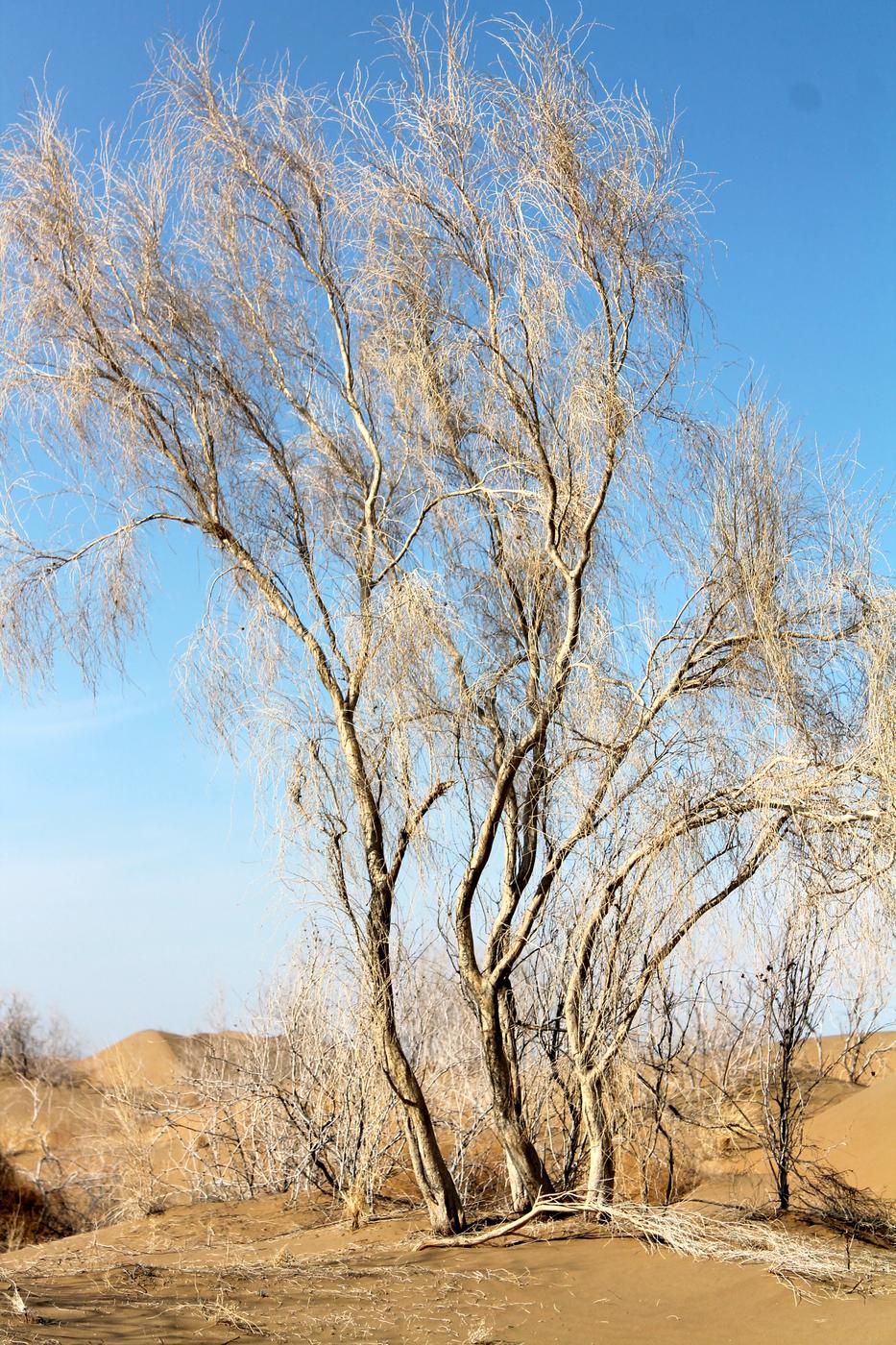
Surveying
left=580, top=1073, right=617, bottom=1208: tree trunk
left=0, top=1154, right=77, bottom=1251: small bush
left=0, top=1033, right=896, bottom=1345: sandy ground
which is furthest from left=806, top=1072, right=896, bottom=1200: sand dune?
left=0, top=1154, right=77, bottom=1251: small bush

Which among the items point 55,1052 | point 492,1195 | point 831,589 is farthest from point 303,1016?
point 55,1052

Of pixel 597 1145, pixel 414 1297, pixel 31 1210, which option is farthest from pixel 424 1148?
pixel 31 1210

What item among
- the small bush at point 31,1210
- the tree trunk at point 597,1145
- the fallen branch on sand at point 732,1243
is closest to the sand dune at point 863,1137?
the fallen branch on sand at point 732,1243

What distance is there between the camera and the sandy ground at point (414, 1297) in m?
5.81

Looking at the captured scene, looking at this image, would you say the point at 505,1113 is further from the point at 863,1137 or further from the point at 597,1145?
the point at 863,1137

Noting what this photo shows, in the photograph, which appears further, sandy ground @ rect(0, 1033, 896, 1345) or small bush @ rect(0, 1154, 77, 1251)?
small bush @ rect(0, 1154, 77, 1251)

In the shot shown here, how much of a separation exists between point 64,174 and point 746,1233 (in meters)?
9.48

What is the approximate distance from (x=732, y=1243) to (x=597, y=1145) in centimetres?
110

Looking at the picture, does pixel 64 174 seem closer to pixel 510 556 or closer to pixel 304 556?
pixel 304 556

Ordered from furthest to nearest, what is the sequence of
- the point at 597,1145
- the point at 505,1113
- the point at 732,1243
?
1. the point at 505,1113
2. the point at 597,1145
3. the point at 732,1243

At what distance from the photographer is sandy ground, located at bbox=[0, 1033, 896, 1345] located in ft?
19.1

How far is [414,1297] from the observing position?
22.2 feet

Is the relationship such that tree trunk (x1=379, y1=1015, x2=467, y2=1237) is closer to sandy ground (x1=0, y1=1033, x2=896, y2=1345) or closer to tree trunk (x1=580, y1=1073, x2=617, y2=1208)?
sandy ground (x1=0, y1=1033, x2=896, y2=1345)

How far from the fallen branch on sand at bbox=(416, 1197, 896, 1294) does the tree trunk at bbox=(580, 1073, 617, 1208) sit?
0.48 feet
